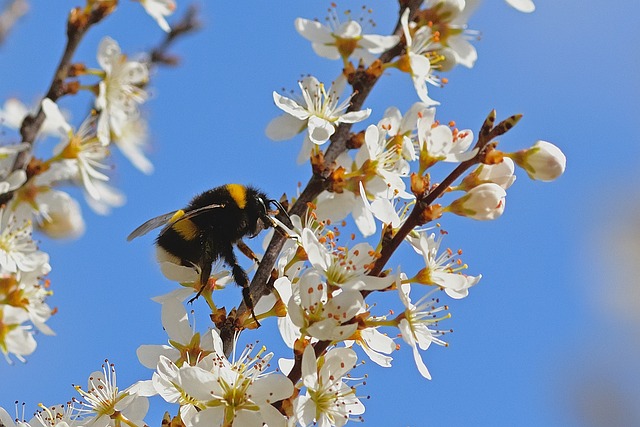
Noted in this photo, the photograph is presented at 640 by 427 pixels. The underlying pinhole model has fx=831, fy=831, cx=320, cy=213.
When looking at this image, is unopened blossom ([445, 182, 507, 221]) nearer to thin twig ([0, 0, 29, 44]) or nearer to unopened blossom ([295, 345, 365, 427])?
unopened blossom ([295, 345, 365, 427])

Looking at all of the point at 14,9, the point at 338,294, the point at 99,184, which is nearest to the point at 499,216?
the point at 338,294

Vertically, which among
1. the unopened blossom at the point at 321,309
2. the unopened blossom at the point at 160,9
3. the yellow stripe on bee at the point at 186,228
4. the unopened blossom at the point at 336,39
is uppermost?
the unopened blossom at the point at 160,9

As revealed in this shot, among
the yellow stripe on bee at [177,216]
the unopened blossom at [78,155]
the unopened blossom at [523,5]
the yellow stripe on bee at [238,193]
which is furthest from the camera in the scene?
the unopened blossom at [78,155]

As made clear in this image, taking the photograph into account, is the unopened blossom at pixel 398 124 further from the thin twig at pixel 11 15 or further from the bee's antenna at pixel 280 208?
the thin twig at pixel 11 15

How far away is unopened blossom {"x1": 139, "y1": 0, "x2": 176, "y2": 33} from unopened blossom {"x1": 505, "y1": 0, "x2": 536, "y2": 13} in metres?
1.66

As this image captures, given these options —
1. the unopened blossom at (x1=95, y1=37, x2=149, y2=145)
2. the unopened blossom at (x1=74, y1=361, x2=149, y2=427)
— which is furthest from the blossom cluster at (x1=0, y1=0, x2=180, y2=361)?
the unopened blossom at (x1=74, y1=361, x2=149, y2=427)

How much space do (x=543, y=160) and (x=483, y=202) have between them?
0.73ft

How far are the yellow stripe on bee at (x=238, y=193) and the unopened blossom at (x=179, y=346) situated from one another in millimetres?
438

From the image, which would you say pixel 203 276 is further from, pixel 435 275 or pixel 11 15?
pixel 11 15

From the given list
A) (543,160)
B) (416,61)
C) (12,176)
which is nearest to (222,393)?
(543,160)

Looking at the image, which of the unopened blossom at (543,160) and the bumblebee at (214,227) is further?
the bumblebee at (214,227)

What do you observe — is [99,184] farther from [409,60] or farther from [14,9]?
[409,60]

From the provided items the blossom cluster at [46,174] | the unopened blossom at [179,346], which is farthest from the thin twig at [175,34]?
the unopened blossom at [179,346]

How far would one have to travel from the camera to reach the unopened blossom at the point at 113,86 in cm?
405
